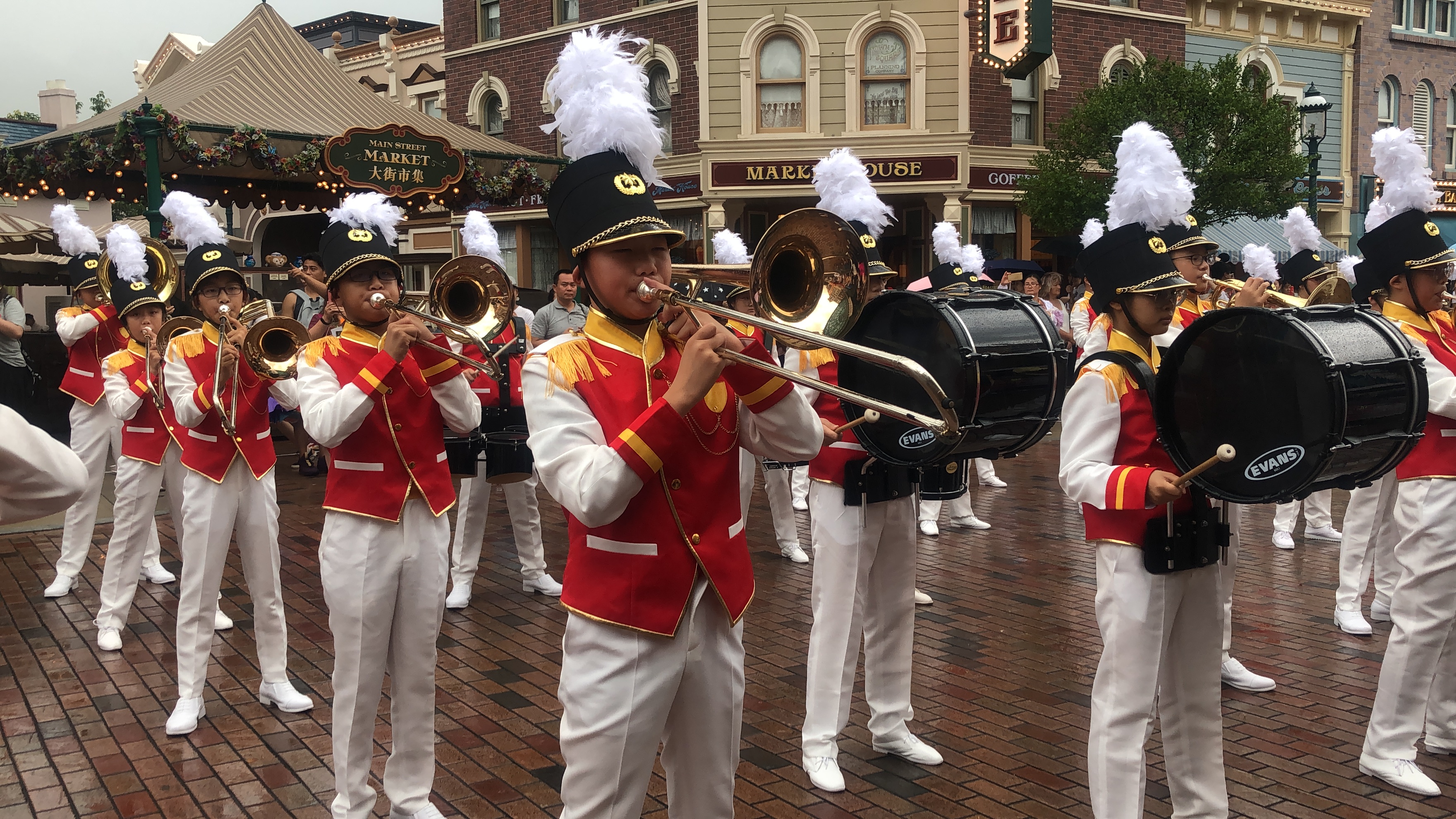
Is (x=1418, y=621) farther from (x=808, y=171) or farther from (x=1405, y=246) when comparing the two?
(x=808, y=171)

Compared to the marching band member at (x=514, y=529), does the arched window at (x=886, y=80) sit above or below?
above

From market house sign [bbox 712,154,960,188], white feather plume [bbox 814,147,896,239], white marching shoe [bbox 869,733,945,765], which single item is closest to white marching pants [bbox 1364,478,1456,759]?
white marching shoe [bbox 869,733,945,765]

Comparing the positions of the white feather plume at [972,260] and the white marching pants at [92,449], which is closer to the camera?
the white marching pants at [92,449]

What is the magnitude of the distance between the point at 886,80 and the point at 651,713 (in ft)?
73.1

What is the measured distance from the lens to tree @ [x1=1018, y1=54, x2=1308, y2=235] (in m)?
22.2

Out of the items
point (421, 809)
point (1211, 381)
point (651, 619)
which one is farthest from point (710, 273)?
point (421, 809)

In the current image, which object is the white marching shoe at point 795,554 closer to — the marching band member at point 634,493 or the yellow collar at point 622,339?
the marching band member at point 634,493

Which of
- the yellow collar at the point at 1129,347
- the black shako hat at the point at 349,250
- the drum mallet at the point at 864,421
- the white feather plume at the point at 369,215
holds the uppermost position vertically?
the white feather plume at the point at 369,215

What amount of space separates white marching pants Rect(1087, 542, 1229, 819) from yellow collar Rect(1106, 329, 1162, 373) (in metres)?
0.75

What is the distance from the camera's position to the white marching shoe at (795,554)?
9.50 m

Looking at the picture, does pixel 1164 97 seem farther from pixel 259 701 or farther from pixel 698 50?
pixel 259 701

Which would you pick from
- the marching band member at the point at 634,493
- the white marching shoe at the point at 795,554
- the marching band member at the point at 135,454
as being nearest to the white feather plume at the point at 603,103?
the marching band member at the point at 634,493

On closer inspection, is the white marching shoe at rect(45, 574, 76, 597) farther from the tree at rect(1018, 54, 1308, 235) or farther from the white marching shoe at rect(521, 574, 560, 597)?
the tree at rect(1018, 54, 1308, 235)

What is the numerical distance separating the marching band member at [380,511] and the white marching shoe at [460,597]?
321 cm
